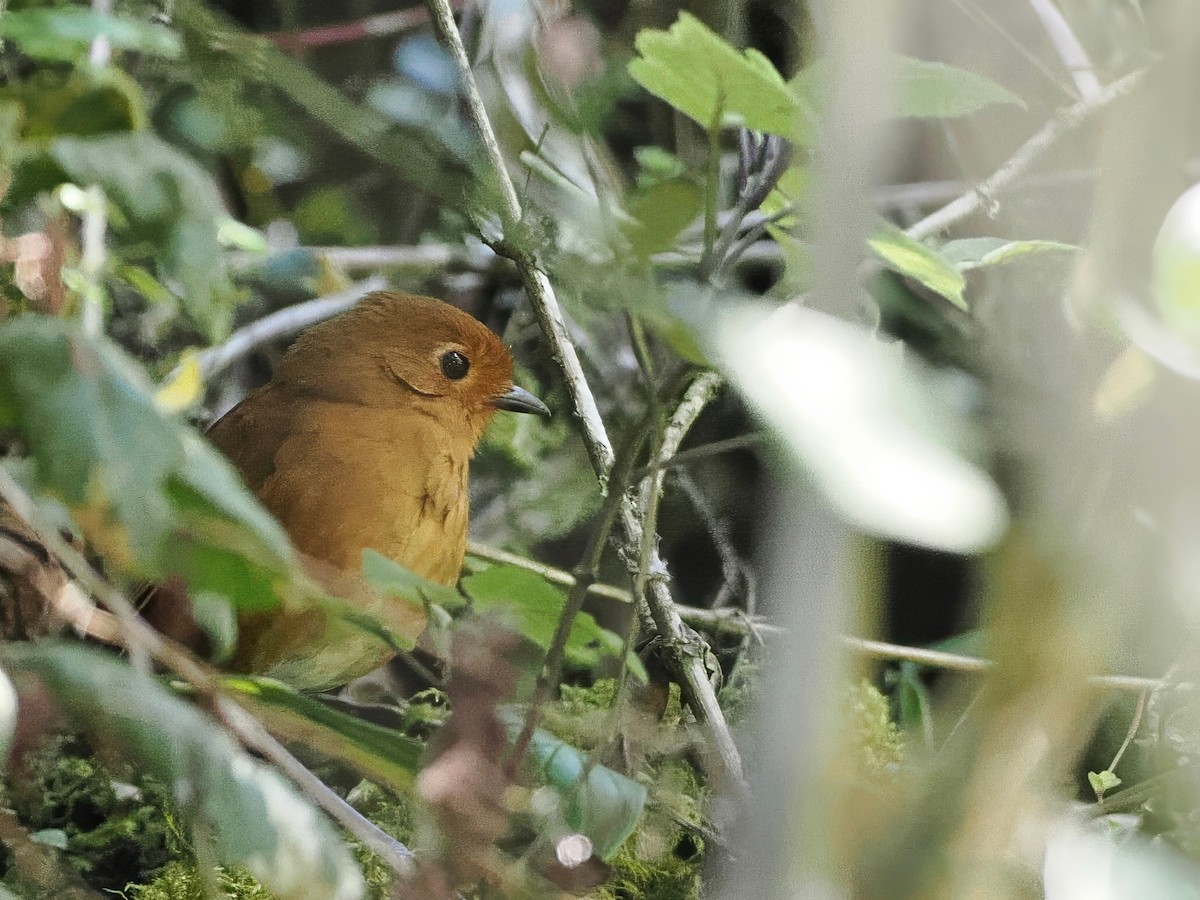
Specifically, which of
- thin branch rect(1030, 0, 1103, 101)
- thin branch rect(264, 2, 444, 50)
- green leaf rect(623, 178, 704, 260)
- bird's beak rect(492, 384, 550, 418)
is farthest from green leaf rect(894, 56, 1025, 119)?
thin branch rect(264, 2, 444, 50)

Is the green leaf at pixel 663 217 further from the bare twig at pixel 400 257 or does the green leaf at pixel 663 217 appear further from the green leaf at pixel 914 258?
the bare twig at pixel 400 257

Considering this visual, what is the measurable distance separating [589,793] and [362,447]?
1.49 ft

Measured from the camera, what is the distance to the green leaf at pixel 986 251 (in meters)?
0.62

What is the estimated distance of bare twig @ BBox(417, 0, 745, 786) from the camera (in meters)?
0.77

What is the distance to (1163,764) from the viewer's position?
0.65m

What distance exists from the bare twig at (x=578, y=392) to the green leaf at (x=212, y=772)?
0.26 m

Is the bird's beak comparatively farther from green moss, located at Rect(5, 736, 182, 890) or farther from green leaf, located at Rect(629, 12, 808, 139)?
green leaf, located at Rect(629, 12, 808, 139)

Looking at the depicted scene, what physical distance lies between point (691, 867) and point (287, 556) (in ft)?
1.74

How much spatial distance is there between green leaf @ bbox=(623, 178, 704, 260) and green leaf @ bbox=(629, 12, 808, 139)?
73mm

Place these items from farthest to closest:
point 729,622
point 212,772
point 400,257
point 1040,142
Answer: point 400,257 < point 729,622 < point 1040,142 < point 212,772

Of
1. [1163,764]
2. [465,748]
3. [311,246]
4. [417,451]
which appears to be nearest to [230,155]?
[311,246]

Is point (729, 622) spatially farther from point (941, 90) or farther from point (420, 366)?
point (941, 90)

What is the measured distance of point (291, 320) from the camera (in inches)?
55.3

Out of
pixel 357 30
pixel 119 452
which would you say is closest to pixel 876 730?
pixel 119 452
